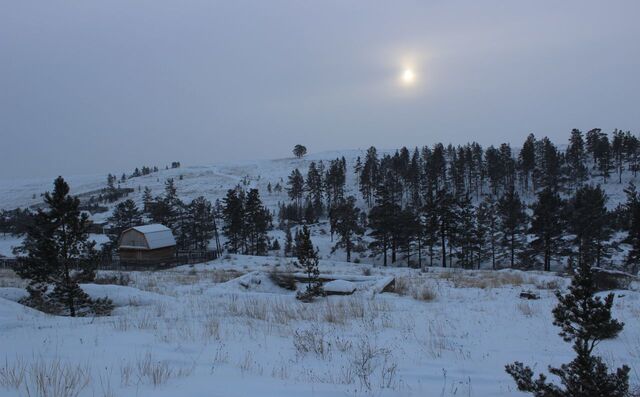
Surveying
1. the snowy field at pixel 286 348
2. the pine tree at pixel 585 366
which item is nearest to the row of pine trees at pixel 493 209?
the snowy field at pixel 286 348

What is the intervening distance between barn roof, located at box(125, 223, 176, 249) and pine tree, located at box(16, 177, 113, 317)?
38.2 m

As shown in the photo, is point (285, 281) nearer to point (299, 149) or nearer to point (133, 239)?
point (133, 239)

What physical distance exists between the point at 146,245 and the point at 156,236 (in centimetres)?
171

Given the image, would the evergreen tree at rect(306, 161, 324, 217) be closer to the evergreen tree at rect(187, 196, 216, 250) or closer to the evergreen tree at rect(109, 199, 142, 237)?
the evergreen tree at rect(187, 196, 216, 250)

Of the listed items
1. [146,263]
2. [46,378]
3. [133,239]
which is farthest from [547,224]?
[133,239]

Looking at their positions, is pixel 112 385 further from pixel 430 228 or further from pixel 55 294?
pixel 430 228

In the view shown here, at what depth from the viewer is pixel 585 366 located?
3.44m

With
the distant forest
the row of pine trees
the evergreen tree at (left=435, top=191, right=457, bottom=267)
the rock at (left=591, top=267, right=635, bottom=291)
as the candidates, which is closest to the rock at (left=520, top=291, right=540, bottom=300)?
the rock at (left=591, top=267, right=635, bottom=291)

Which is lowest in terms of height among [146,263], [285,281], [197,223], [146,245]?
[146,263]

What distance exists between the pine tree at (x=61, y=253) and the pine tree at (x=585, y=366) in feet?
31.5

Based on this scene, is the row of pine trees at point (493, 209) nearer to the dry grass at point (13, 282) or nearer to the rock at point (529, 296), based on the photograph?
the rock at point (529, 296)

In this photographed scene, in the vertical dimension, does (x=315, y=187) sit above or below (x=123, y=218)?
above

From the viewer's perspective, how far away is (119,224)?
57.2m

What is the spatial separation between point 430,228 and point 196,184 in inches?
4142
